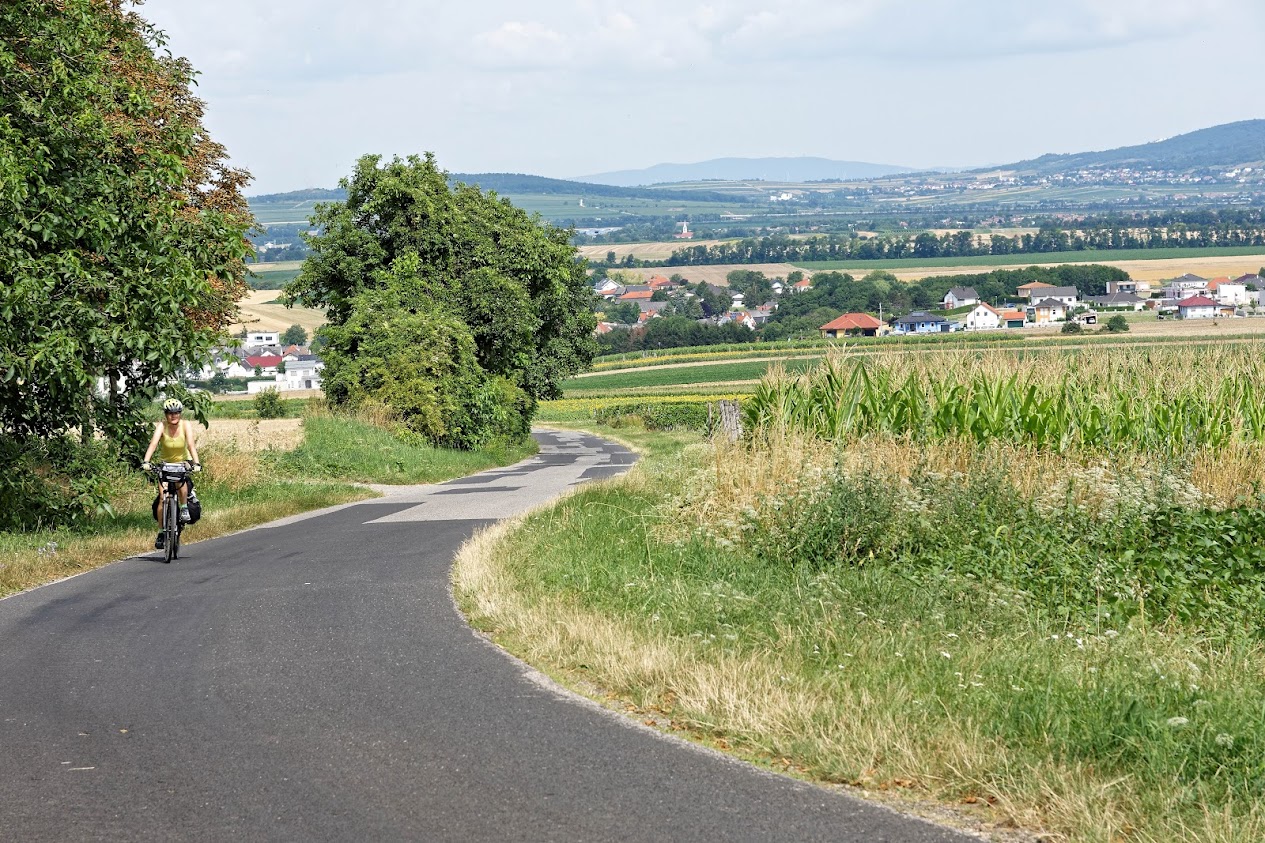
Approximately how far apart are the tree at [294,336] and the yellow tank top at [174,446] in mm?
173853

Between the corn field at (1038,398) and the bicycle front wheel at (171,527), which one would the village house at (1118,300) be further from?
the bicycle front wheel at (171,527)

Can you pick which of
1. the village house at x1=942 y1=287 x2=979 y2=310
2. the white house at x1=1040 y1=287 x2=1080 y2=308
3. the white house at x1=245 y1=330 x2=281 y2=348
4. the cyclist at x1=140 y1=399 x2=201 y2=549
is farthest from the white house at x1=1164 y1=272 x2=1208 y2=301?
the cyclist at x1=140 y1=399 x2=201 y2=549

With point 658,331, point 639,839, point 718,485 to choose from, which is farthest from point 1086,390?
point 658,331

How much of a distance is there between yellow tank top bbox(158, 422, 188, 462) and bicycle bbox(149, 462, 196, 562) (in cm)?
10

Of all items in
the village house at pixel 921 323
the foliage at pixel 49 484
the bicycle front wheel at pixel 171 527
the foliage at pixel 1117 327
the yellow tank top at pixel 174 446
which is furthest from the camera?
the village house at pixel 921 323

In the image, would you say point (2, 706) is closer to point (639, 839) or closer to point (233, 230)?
point (639, 839)

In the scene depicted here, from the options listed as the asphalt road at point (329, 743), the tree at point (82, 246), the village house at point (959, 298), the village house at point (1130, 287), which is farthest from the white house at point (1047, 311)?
the asphalt road at point (329, 743)

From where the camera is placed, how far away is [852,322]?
140 metres

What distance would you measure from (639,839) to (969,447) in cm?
991

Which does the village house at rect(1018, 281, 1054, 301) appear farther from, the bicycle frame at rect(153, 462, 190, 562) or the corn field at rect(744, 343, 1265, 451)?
the bicycle frame at rect(153, 462, 190, 562)

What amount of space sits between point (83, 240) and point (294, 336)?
172 meters

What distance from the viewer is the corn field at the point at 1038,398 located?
1480cm

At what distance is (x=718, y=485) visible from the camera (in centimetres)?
1367

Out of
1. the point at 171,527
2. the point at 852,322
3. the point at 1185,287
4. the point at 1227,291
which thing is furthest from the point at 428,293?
the point at 1185,287
